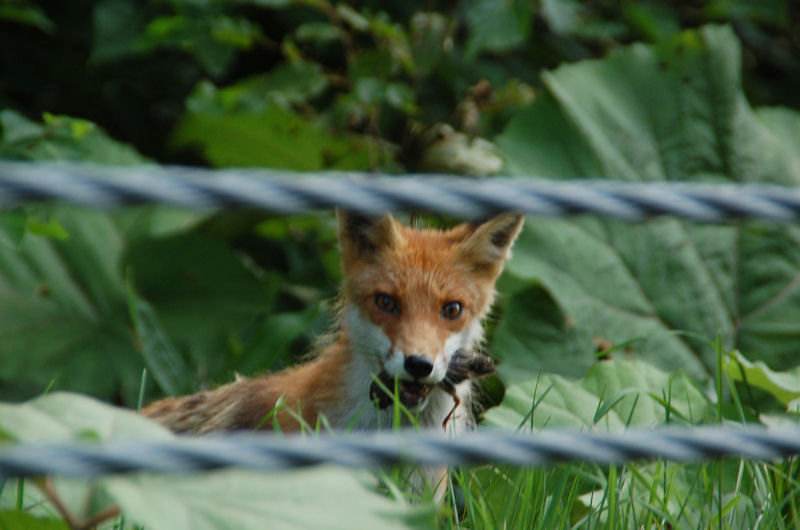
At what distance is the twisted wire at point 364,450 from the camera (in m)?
Result: 0.98

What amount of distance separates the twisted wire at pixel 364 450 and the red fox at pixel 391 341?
1.71 m

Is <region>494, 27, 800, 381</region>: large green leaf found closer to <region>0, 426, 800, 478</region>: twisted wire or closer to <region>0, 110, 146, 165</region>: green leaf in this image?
<region>0, 110, 146, 165</region>: green leaf

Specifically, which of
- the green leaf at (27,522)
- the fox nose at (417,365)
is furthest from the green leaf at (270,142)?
the green leaf at (27,522)

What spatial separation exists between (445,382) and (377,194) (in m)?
2.13

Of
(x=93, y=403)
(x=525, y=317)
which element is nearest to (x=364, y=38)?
(x=525, y=317)

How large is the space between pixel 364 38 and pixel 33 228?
2930 millimetres

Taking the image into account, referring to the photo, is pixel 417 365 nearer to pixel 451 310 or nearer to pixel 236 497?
pixel 451 310

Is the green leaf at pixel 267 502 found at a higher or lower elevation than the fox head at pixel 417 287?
higher

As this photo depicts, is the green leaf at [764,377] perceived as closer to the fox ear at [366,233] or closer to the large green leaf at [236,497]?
the fox ear at [366,233]

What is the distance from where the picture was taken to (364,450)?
109 cm

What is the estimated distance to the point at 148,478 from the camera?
52.1 inches

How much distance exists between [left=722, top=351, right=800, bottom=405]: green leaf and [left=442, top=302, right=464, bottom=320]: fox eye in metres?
0.97

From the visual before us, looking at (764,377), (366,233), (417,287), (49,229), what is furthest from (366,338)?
(764,377)

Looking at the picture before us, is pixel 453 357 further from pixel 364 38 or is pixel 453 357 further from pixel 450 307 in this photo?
pixel 364 38
